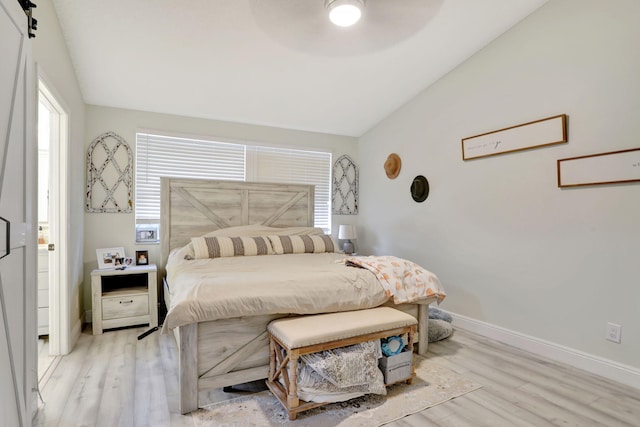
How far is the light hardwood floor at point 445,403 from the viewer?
6.09 feet

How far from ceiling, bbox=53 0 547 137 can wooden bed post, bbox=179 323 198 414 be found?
223 centimetres

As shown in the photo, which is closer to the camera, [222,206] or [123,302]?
[123,302]

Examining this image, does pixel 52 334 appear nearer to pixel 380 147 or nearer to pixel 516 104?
pixel 380 147

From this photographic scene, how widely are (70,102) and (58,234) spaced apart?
43.8 inches

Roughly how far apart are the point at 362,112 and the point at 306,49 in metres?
1.50

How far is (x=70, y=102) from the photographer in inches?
110

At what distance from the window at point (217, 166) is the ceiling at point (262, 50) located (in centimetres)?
40

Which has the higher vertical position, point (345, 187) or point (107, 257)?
point (345, 187)

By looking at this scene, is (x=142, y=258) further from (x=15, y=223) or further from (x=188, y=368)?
(x=15, y=223)

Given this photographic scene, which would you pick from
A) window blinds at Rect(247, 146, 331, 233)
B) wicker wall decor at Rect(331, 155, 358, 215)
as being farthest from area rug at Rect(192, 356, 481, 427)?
wicker wall decor at Rect(331, 155, 358, 215)

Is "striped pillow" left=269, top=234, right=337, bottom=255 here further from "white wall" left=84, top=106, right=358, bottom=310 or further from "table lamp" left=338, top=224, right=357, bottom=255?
"white wall" left=84, top=106, right=358, bottom=310

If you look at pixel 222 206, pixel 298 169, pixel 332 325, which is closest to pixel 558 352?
pixel 332 325

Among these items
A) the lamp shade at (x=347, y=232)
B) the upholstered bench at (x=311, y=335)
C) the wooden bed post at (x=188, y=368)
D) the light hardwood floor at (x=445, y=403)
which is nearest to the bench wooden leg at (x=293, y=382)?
the upholstered bench at (x=311, y=335)

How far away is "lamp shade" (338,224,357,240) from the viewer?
15.1ft
